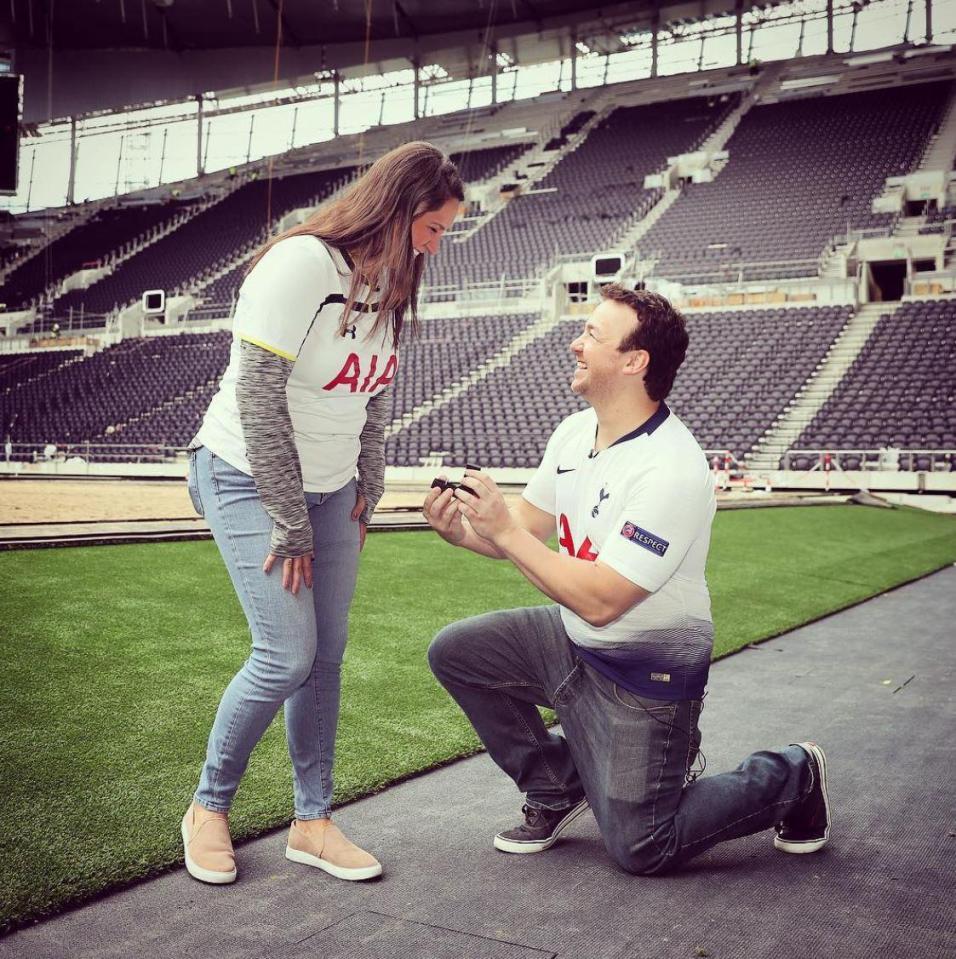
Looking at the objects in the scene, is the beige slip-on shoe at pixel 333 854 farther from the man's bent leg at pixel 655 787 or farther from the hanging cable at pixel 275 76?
the hanging cable at pixel 275 76

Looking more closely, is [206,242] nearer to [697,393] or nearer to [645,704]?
[697,393]

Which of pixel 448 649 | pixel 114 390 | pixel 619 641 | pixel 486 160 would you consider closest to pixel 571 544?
pixel 619 641

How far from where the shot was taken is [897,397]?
64.5ft

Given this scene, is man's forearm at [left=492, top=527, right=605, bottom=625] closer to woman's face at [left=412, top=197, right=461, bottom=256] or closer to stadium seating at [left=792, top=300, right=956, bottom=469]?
woman's face at [left=412, top=197, right=461, bottom=256]

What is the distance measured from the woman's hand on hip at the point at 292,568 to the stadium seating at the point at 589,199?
Answer: 28.3m

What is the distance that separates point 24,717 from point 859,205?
29.0 m

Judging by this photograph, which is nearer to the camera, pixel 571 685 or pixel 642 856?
pixel 642 856

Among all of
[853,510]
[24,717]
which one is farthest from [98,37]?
[24,717]

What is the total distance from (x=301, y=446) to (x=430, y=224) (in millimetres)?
635

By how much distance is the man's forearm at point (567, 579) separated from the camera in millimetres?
2219

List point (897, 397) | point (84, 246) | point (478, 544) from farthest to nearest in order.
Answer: point (84, 246), point (897, 397), point (478, 544)

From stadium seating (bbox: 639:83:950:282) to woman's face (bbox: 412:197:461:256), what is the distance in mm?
25276

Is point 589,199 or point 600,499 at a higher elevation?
point 589,199

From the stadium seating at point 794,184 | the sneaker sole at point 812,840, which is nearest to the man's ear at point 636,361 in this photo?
the sneaker sole at point 812,840
